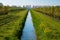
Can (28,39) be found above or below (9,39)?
below

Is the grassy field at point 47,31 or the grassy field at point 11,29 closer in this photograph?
the grassy field at point 11,29

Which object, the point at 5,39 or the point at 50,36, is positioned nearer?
the point at 5,39

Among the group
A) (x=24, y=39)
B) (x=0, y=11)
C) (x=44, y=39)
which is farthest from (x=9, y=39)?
(x=0, y=11)

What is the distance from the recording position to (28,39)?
64.8 feet

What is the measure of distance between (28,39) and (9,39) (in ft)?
20.1

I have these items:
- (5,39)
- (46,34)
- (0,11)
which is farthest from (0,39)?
(0,11)

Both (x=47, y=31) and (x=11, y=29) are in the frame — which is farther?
(x=11, y=29)

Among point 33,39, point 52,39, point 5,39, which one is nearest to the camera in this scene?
point 5,39

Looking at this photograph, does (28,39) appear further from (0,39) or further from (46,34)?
(0,39)

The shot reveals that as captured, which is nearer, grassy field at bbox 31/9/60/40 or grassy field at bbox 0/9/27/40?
grassy field at bbox 0/9/27/40

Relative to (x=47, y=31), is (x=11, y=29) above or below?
below

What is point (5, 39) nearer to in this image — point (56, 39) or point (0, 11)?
point (56, 39)

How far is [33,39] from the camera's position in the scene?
64.0 feet

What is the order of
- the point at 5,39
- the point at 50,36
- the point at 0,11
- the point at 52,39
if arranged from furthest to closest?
1. the point at 0,11
2. the point at 50,36
3. the point at 52,39
4. the point at 5,39
